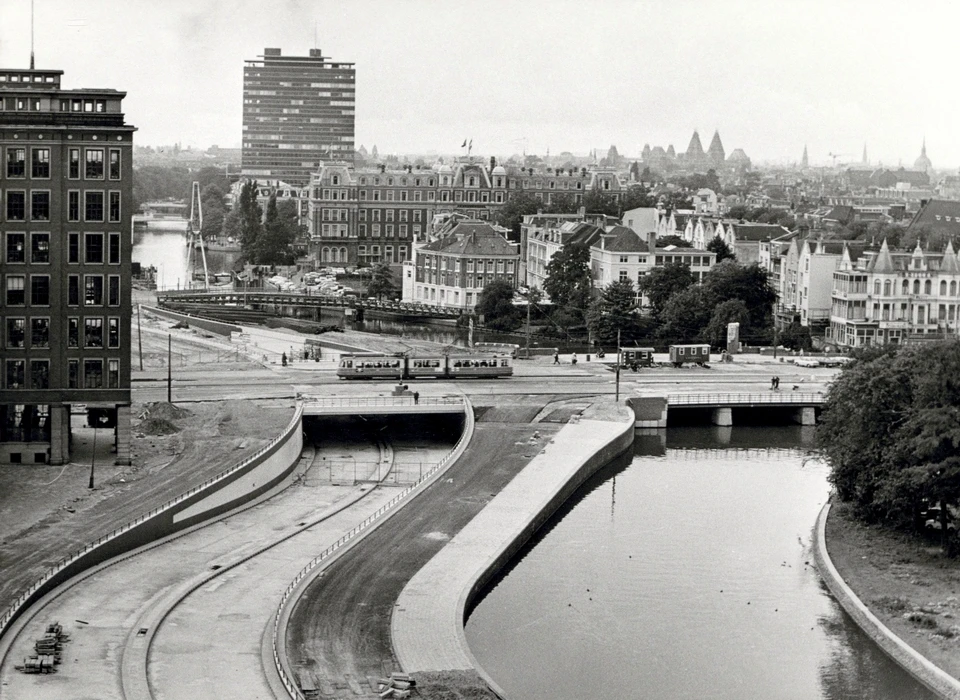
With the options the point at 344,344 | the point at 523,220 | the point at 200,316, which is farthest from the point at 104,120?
the point at 523,220

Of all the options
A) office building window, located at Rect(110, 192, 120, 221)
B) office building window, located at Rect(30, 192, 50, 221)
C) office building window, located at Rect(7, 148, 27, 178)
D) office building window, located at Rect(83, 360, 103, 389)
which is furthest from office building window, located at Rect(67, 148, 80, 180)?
office building window, located at Rect(83, 360, 103, 389)

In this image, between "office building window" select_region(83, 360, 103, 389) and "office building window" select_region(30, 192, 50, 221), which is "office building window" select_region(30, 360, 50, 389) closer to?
"office building window" select_region(83, 360, 103, 389)

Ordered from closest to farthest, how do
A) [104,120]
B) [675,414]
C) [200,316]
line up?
1. [104,120]
2. [675,414]
3. [200,316]

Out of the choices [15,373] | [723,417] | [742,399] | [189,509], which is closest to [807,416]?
[742,399]

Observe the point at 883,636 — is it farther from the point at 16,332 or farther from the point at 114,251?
the point at 16,332

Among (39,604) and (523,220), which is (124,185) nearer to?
(39,604)

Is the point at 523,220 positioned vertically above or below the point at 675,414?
above
